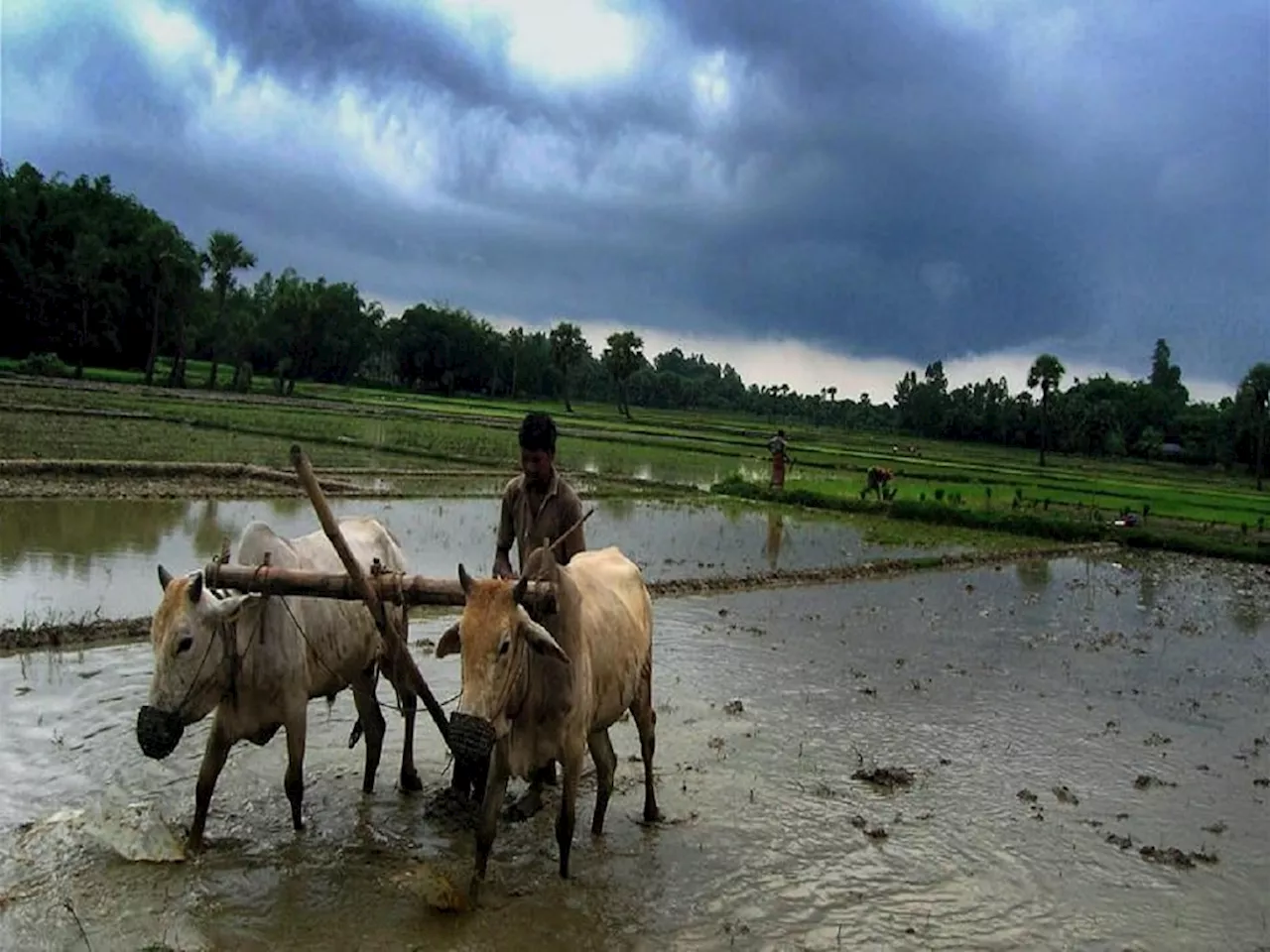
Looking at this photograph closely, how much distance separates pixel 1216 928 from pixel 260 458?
23.9 metres

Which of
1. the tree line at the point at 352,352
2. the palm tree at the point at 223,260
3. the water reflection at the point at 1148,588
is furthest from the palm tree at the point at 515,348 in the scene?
the water reflection at the point at 1148,588

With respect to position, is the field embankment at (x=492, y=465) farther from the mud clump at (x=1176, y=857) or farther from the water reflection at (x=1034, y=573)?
the mud clump at (x=1176, y=857)

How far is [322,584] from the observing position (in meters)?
5.79

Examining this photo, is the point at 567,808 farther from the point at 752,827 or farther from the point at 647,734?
the point at 752,827

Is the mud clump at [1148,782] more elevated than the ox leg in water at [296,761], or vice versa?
the ox leg in water at [296,761]

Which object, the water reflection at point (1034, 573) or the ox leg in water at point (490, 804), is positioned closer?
the ox leg in water at point (490, 804)

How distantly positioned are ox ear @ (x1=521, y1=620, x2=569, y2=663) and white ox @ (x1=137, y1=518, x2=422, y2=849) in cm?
161

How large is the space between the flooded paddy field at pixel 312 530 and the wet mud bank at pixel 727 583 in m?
0.48

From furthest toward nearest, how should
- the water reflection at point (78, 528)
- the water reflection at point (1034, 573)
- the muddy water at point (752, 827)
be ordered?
the water reflection at point (1034, 573), the water reflection at point (78, 528), the muddy water at point (752, 827)

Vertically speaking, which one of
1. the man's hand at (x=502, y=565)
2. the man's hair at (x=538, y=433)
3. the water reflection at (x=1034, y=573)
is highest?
the man's hair at (x=538, y=433)

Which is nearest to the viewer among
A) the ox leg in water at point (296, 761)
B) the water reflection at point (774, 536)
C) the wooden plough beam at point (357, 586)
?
the wooden plough beam at point (357, 586)

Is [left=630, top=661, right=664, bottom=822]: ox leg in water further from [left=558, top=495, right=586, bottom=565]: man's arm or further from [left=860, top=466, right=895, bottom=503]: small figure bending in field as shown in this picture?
[left=860, top=466, right=895, bottom=503]: small figure bending in field

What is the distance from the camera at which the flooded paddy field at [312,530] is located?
1212 cm

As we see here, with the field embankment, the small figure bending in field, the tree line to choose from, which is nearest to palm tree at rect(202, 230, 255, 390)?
the tree line
